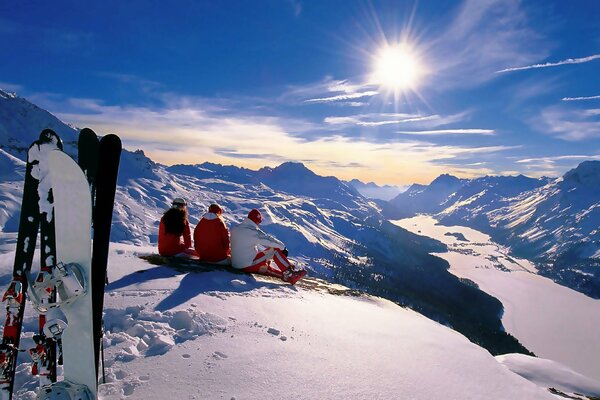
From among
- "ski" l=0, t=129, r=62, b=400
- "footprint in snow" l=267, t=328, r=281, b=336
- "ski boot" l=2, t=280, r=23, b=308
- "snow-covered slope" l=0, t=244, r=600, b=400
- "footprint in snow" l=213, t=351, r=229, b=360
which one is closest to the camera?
"ski boot" l=2, t=280, r=23, b=308

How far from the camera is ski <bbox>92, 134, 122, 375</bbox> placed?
12.1 feet

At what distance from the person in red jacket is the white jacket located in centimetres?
33

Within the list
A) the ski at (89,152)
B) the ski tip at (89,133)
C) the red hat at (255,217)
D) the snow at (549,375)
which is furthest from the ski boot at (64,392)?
the snow at (549,375)

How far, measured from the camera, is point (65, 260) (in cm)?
340

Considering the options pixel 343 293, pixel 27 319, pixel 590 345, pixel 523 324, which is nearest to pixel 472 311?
pixel 523 324

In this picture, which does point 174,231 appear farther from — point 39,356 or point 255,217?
point 39,356

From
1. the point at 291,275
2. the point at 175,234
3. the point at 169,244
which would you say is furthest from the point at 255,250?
the point at 169,244

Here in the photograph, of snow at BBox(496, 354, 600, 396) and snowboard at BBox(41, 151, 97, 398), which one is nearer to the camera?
snowboard at BBox(41, 151, 97, 398)

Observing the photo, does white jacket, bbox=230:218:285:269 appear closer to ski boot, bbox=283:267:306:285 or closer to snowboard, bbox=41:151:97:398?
ski boot, bbox=283:267:306:285

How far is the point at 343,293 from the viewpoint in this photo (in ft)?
44.8

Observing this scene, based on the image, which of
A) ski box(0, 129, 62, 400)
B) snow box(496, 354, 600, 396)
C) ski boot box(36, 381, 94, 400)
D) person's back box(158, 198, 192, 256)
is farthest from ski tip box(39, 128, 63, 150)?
snow box(496, 354, 600, 396)

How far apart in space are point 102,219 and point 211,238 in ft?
25.6

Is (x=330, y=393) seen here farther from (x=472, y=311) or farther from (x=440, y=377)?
(x=472, y=311)

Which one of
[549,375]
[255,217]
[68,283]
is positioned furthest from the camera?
[549,375]
